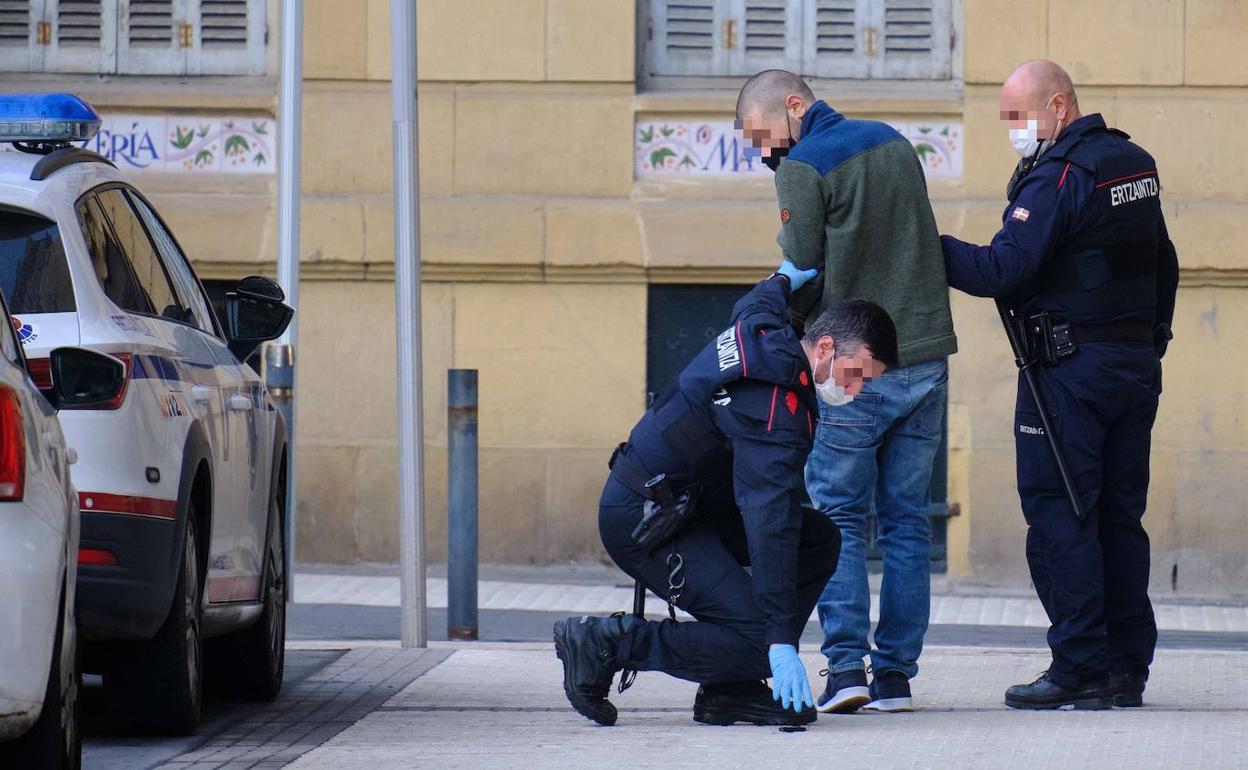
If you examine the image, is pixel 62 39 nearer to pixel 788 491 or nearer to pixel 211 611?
pixel 211 611

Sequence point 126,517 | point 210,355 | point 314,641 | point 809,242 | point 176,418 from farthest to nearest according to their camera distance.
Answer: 1. point 314,641
2. point 210,355
3. point 809,242
4. point 176,418
5. point 126,517

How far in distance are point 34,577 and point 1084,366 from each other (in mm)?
3161

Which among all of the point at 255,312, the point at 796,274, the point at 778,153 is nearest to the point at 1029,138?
the point at 778,153

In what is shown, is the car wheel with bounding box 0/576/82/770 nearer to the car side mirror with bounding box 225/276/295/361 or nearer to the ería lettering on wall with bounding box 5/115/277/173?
the car side mirror with bounding box 225/276/295/361

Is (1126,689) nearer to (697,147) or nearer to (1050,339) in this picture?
(1050,339)

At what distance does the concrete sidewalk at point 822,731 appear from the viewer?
17.6 ft

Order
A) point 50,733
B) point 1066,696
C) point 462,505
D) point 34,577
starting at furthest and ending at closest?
point 462,505 < point 1066,696 < point 50,733 < point 34,577

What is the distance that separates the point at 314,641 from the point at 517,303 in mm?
3625

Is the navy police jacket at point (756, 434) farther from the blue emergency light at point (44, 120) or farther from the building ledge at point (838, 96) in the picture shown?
the building ledge at point (838, 96)

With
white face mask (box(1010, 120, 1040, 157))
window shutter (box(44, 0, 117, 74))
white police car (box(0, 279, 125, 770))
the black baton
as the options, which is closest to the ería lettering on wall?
window shutter (box(44, 0, 117, 74))

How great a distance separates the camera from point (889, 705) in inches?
250

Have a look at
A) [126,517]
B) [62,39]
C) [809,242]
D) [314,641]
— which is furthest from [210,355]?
[62,39]

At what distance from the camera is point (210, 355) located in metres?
6.63

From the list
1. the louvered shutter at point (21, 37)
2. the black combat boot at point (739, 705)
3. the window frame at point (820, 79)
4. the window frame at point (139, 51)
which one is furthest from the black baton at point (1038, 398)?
the louvered shutter at point (21, 37)
